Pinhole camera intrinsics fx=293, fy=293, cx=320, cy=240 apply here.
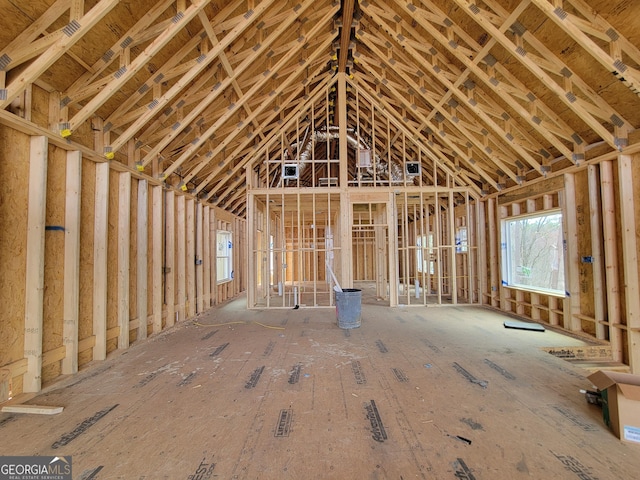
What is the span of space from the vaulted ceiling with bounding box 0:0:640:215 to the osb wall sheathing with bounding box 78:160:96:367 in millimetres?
505

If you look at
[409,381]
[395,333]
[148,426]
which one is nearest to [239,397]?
[148,426]

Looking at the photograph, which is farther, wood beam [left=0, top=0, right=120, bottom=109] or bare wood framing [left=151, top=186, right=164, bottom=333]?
bare wood framing [left=151, top=186, right=164, bottom=333]

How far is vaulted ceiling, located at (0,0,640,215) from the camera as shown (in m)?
3.45

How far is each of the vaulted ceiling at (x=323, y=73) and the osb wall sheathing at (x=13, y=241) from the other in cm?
44

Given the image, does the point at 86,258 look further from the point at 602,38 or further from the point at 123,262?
the point at 602,38

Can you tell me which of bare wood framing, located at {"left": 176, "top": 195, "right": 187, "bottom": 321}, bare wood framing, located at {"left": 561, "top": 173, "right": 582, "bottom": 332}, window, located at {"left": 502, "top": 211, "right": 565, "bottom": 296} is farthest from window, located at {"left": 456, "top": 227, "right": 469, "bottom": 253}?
bare wood framing, located at {"left": 176, "top": 195, "right": 187, "bottom": 321}

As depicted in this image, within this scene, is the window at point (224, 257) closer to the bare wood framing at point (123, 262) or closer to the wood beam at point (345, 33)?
the bare wood framing at point (123, 262)

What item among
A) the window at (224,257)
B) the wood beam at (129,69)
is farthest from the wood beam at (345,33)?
the window at (224,257)

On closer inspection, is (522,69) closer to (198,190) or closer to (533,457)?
(533,457)

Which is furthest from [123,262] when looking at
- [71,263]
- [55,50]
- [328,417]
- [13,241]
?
[328,417]

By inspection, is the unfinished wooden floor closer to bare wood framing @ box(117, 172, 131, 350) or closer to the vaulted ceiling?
bare wood framing @ box(117, 172, 131, 350)

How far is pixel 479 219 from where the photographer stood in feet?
26.7

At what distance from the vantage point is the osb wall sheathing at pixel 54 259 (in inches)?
137

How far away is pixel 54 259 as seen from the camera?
3598 mm
